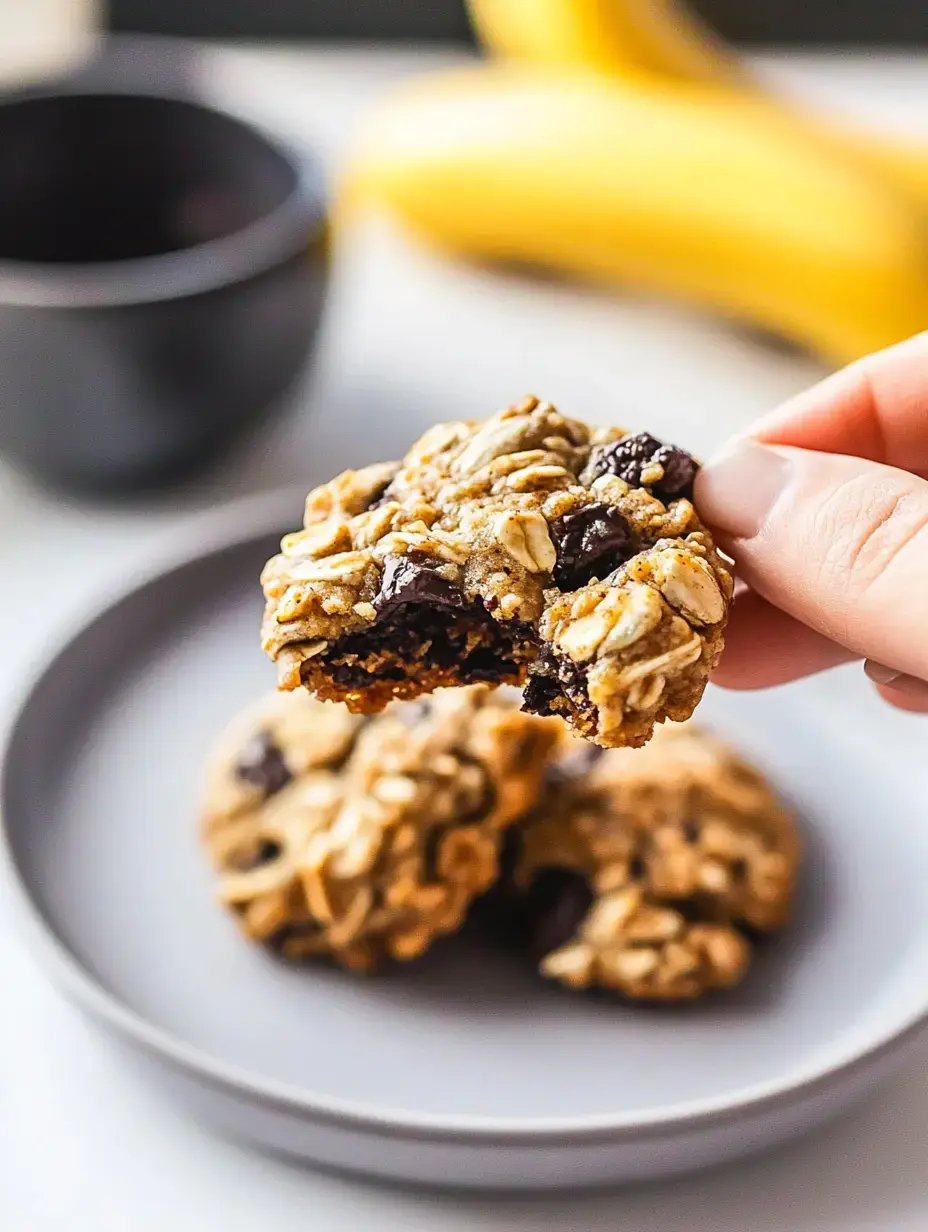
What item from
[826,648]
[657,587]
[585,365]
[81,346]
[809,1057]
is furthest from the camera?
[585,365]

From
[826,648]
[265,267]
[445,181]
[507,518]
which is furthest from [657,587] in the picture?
[445,181]

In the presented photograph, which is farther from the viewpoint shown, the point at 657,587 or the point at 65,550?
the point at 65,550

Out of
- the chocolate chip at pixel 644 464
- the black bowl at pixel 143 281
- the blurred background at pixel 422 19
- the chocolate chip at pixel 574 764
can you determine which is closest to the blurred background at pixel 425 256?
the black bowl at pixel 143 281

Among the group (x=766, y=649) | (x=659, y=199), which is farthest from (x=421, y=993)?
(x=659, y=199)

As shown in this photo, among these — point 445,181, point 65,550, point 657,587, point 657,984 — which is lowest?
point 65,550

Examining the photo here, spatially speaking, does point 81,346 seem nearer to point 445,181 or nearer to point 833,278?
point 445,181

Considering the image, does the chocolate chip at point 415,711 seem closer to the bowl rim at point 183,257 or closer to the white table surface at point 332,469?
the white table surface at point 332,469
